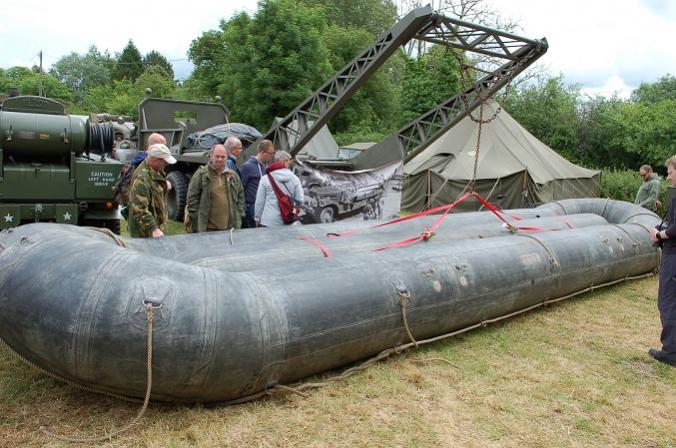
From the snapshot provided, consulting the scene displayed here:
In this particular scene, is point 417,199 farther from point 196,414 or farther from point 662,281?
point 196,414

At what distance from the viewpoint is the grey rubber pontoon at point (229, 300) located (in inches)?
122

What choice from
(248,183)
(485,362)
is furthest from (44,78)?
(485,362)

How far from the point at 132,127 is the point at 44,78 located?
1629 inches

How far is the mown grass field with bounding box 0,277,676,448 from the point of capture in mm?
3234

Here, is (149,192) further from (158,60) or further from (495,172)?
(158,60)

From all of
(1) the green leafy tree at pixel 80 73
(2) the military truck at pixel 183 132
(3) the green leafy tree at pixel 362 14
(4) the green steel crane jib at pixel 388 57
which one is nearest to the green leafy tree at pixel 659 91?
(3) the green leafy tree at pixel 362 14

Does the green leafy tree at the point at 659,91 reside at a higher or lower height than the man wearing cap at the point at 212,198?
higher

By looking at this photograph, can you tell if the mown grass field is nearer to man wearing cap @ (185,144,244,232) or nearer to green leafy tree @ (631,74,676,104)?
man wearing cap @ (185,144,244,232)

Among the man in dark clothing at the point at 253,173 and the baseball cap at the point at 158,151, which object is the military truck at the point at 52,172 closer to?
the man in dark clothing at the point at 253,173

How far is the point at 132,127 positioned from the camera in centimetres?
1595

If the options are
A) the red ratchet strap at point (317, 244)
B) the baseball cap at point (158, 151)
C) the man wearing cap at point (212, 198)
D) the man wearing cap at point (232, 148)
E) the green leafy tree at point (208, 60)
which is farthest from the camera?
the green leafy tree at point (208, 60)

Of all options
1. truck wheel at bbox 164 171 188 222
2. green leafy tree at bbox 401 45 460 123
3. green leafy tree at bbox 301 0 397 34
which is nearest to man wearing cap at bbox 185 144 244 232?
truck wheel at bbox 164 171 188 222

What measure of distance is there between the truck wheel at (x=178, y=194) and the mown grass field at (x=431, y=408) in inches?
263

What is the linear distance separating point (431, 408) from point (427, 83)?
2344 cm
